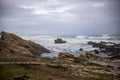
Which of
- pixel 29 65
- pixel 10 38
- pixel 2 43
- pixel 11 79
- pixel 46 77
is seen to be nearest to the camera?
pixel 11 79

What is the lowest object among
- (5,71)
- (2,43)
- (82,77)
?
→ (82,77)

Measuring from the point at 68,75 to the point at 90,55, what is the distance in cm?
1092

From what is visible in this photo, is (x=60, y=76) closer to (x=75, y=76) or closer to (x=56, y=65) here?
(x=75, y=76)

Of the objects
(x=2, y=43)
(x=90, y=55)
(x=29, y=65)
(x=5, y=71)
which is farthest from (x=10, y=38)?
(x=5, y=71)

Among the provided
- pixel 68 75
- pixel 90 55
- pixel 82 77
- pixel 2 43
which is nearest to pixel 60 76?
pixel 68 75

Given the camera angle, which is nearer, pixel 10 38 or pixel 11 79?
pixel 11 79

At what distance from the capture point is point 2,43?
21.5 metres

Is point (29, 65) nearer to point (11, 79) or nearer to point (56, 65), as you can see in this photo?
point (56, 65)

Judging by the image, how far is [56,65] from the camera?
13.5 meters

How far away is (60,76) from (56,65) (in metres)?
2.66

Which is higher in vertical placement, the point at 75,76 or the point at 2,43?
the point at 2,43

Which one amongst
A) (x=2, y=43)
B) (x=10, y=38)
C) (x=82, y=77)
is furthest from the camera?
(x=10, y=38)

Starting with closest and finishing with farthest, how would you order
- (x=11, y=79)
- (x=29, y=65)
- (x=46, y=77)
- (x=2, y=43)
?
(x=11, y=79)
(x=46, y=77)
(x=29, y=65)
(x=2, y=43)

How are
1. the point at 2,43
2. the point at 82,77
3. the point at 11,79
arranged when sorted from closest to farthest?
1. the point at 11,79
2. the point at 82,77
3. the point at 2,43
